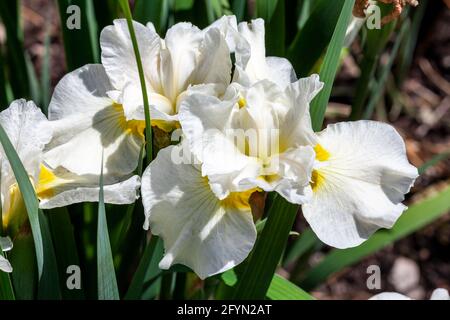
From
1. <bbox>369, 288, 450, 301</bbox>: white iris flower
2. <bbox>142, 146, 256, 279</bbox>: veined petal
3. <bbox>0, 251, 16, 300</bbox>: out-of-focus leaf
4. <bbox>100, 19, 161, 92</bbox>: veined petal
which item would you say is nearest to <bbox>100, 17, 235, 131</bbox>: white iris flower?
<bbox>100, 19, 161, 92</bbox>: veined petal

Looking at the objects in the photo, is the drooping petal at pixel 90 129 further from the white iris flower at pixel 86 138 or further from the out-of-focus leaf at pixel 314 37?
the out-of-focus leaf at pixel 314 37

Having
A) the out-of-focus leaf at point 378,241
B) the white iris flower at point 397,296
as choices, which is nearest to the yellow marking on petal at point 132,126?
the white iris flower at point 397,296

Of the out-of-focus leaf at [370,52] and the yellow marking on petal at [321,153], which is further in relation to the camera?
the out-of-focus leaf at [370,52]

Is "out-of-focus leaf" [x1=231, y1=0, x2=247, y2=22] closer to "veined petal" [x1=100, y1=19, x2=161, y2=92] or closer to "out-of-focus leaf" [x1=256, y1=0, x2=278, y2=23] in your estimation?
"out-of-focus leaf" [x1=256, y1=0, x2=278, y2=23]

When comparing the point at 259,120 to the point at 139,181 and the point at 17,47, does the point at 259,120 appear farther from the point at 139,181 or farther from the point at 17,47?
the point at 17,47

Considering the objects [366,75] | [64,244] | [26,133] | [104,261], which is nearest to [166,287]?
[64,244]

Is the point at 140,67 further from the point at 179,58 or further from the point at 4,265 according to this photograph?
the point at 4,265
